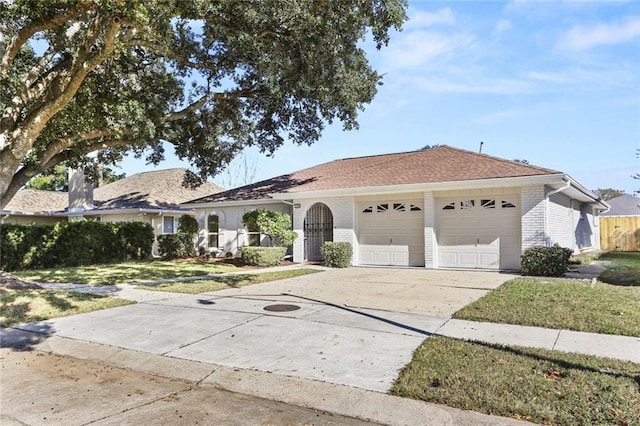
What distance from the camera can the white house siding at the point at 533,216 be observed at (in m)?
12.7

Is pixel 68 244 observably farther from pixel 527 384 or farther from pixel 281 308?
pixel 527 384

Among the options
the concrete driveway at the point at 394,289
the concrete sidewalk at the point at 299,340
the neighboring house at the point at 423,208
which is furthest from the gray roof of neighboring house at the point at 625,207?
the concrete sidewalk at the point at 299,340

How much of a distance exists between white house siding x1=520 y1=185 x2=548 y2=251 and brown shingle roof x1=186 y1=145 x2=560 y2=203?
611 millimetres

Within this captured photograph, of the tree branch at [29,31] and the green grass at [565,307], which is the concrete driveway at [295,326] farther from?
the tree branch at [29,31]

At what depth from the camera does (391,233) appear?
52.4ft

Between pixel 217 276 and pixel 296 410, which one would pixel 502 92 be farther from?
pixel 296 410

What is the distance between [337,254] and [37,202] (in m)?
22.9

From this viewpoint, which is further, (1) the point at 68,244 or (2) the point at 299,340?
(1) the point at 68,244

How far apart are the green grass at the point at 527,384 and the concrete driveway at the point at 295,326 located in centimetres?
39

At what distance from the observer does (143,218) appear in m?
23.8

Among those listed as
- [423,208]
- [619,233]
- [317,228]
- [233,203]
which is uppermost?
[233,203]

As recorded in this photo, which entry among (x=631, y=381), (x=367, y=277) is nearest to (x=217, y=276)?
(x=367, y=277)

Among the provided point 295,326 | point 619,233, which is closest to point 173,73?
point 295,326

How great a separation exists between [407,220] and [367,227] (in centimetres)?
163
